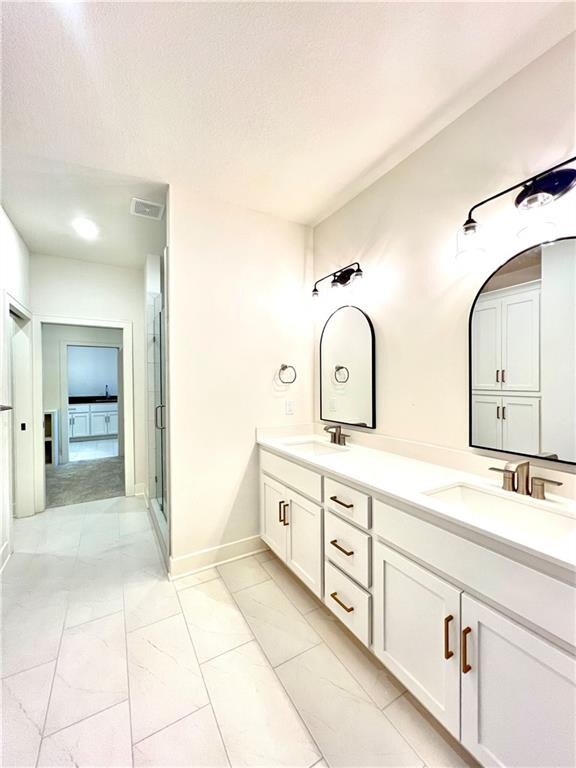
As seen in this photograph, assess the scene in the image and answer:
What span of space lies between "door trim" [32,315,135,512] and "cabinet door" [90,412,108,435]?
4.23 metres

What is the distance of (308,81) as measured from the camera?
138 cm

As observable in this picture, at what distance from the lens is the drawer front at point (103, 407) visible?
7.19 meters

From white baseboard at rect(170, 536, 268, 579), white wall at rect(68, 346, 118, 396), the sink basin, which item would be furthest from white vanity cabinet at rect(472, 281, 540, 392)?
white wall at rect(68, 346, 118, 396)

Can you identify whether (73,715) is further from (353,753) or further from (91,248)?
(91,248)

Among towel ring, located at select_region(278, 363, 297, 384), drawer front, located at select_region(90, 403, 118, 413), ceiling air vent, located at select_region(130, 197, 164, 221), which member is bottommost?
drawer front, located at select_region(90, 403, 118, 413)

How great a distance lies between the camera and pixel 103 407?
7.34 metres

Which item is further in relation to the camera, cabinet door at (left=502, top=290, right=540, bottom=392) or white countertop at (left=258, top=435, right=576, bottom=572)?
cabinet door at (left=502, top=290, right=540, bottom=392)

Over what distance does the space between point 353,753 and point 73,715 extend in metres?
1.08

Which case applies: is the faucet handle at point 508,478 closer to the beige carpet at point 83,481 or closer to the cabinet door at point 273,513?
the cabinet door at point 273,513

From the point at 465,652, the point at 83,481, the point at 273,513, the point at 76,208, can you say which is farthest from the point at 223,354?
the point at 83,481

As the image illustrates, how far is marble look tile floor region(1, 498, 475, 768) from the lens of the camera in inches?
44.6

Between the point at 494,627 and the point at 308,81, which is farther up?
the point at 308,81

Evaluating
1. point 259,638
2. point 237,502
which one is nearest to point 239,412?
point 237,502

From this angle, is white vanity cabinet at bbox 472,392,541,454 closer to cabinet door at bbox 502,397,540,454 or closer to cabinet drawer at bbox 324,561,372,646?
cabinet door at bbox 502,397,540,454
